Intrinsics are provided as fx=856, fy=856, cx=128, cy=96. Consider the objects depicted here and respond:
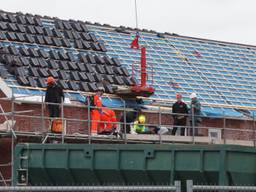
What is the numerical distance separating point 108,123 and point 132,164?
5.75 metres

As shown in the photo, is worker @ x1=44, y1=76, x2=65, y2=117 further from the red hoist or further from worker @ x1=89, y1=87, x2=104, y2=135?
the red hoist

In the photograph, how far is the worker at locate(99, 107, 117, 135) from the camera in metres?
25.7

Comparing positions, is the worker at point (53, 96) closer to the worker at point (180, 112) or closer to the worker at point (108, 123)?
the worker at point (108, 123)

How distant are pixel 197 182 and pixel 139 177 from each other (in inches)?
57.5

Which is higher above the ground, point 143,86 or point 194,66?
point 194,66

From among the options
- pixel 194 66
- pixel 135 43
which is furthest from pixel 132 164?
pixel 194 66

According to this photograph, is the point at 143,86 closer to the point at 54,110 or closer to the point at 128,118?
the point at 128,118

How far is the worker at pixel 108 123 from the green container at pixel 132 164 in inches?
179

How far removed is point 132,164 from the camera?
1991 centimetres

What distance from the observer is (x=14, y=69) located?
2886 centimetres

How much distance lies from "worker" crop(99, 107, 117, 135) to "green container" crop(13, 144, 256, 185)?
4.54m

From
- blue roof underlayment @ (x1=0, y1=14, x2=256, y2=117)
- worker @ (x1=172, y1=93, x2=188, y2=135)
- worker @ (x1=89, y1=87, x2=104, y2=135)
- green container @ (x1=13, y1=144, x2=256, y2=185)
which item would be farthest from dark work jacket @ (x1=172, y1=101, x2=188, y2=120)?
green container @ (x1=13, y1=144, x2=256, y2=185)

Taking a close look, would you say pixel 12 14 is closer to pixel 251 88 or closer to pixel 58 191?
pixel 251 88

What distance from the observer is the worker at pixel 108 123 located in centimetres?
2570
